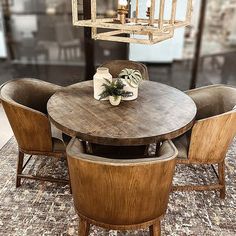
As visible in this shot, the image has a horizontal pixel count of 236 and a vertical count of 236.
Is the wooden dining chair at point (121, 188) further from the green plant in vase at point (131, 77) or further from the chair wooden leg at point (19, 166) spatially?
the chair wooden leg at point (19, 166)

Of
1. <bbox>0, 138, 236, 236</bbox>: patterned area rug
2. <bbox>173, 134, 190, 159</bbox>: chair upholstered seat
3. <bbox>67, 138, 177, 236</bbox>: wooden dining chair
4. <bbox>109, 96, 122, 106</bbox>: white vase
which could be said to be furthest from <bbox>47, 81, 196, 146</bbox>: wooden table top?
<bbox>0, 138, 236, 236</bbox>: patterned area rug

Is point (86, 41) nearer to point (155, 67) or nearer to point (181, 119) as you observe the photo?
point (155, 67)

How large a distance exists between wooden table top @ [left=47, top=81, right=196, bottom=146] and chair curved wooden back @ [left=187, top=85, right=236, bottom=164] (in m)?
0.15

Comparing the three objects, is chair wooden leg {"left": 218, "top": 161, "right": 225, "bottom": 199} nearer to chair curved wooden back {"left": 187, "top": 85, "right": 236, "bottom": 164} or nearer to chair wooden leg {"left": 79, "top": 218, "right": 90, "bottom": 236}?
chair curved wooden back {"left": 187, "top": 85, "right": 236, "bottom": 164}

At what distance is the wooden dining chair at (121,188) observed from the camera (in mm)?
1367

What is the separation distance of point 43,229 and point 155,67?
270 cm

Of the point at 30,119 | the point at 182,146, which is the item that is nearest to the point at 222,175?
the point at 182,146

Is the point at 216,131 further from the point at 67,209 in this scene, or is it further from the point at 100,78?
the point at 67,209

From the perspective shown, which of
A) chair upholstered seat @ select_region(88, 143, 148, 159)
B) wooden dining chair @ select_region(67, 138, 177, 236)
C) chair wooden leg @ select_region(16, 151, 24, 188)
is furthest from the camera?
chair wooden leg @ select_region(16, 151, 24, 188)

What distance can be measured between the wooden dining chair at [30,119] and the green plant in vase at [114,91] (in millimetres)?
505

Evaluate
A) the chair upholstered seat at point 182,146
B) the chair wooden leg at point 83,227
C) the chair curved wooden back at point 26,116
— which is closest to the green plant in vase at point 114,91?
the chair curved wooden back at point 26,116

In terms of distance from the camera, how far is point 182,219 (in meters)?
2.09

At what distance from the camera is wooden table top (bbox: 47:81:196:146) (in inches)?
66.4

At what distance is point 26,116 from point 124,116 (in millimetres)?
753
